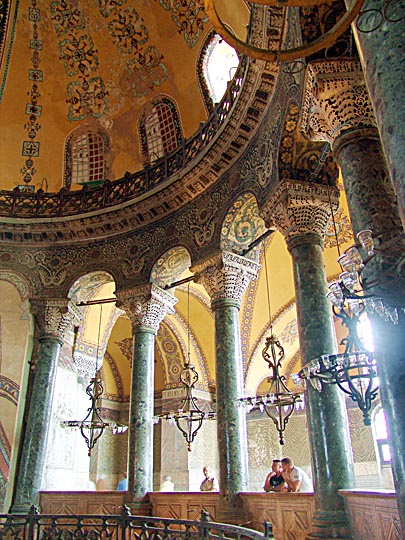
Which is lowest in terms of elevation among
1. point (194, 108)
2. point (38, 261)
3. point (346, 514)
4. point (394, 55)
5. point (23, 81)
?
point (346, 514)

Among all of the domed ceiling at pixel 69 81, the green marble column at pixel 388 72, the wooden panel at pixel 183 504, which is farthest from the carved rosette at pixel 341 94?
the domed ceiling at pixel 69 81

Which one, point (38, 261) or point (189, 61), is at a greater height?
point (189, 61)

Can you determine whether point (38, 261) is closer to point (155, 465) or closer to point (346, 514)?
point (155, 465)

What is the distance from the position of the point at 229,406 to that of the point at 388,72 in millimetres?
5704

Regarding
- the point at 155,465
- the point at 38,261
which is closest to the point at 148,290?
the point at 38,261

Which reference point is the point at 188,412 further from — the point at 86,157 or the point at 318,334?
the point at 86,157

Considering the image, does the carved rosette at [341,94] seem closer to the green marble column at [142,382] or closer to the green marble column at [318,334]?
the green marble column at [318,334]

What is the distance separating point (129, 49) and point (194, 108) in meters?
2.26

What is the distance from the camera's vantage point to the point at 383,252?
10.3 ft

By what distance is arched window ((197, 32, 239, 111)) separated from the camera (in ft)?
31.0

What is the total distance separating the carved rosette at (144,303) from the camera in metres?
9.32

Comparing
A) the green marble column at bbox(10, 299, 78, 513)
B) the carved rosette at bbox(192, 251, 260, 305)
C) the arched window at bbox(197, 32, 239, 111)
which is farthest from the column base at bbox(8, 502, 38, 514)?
the arched window at bbox(197, 32, 239, 111)

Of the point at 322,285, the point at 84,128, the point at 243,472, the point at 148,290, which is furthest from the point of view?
the point at 84,128

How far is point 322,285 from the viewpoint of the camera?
5.96m
